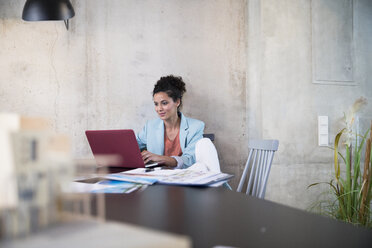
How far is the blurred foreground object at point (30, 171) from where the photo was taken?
0.33 metres

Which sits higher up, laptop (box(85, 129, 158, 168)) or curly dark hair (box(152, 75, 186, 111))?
curly dark hair (box(152, 75, 186, 111))

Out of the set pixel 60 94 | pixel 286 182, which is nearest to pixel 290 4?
pixel 286 182

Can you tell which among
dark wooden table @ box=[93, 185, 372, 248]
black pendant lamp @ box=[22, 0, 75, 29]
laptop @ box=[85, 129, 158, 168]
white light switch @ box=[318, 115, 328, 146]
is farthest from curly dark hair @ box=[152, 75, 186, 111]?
dark wooden table @ box=[93, 185, 372, 248]

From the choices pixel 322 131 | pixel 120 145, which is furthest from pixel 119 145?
pixel 322 131

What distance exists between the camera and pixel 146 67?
3428 mm

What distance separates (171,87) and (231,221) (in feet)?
7.84

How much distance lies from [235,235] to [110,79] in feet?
9.51

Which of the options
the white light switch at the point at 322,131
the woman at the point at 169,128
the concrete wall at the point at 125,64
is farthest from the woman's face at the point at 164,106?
the white light switch at the point at 322,131

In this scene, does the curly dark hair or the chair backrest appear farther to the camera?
the curly dark hair

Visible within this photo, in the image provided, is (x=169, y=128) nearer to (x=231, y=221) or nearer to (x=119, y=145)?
(x=119, y=145)

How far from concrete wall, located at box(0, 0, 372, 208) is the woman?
0.37 meters

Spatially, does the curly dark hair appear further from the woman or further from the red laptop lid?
the red laptop lid

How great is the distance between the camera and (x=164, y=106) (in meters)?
2.97

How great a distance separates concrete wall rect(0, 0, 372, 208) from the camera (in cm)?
322
